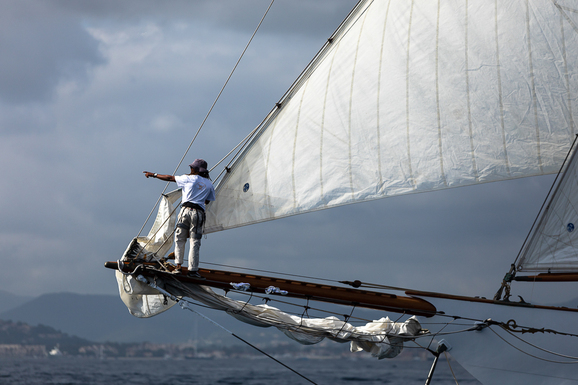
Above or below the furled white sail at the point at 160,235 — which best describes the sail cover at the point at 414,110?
above

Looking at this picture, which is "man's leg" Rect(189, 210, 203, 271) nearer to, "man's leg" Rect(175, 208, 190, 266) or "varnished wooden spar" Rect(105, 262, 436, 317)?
"man's leg" Rect(175, 208, 190, 266)

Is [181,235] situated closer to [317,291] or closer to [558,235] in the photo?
[317,291]

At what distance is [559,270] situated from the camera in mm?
10930

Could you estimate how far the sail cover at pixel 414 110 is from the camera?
10.4m

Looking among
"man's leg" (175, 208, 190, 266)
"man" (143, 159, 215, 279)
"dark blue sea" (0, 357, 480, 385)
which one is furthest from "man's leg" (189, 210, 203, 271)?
"dark blue sea" (0, 357, 480, 385)

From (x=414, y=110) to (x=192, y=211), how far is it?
4.80 meters

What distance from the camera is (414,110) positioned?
10812mm

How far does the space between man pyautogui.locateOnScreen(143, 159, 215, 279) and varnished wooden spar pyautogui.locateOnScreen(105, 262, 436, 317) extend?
0.37 meters

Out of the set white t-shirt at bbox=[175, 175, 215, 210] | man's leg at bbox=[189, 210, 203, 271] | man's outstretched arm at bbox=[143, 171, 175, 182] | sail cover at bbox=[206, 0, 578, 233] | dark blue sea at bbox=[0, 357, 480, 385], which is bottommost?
dark blue sea at bbox=[0, 357, 480, 385]

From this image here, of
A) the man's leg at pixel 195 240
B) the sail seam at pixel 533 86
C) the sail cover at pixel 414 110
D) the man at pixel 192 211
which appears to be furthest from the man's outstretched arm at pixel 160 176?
the sail seam at pixel 533 86

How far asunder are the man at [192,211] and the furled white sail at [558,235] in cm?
642

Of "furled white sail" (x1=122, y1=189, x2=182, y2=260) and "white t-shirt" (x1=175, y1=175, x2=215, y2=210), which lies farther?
"furled white sail" (x1=122, y1=189, x2=182, y2=260)

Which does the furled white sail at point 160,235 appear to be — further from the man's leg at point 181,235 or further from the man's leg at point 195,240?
the man's leg at point 195,240

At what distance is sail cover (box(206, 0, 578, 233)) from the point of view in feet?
34.3
